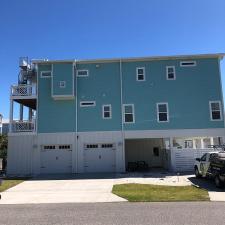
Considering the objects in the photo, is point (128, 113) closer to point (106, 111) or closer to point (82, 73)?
point (106, 111)

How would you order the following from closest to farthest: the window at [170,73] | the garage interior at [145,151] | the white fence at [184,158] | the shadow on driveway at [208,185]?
the shadow on driveway at [208,185] → the white fence at [184,158] → the window at [170,73] → the garage interior at [145,151]

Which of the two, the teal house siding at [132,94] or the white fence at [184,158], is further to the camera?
the teal house siding at [132,94]

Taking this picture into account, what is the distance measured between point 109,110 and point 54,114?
4470 mm

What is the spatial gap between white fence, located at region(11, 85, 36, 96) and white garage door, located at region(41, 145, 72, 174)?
15.1 ft

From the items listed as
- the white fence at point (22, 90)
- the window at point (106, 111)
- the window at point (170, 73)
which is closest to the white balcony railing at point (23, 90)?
the white fence at point (22, 90)

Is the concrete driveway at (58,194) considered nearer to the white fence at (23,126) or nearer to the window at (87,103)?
the white fence at (23,126)

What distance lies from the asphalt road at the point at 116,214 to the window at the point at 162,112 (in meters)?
14.0

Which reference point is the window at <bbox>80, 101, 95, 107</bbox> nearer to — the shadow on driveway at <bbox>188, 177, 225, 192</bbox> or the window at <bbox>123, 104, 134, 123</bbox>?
the window at <bbox>123, 104, 134, 123</bbox>

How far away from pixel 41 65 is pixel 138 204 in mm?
17865

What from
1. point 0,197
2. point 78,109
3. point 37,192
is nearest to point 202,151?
point 78,109

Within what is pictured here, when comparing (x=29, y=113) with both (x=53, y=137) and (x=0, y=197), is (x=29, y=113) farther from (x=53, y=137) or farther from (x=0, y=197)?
(x=0, y=197)

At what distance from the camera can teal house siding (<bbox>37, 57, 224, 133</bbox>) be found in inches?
995

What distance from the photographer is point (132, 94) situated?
84.4 feet

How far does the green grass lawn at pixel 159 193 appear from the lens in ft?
41.9
